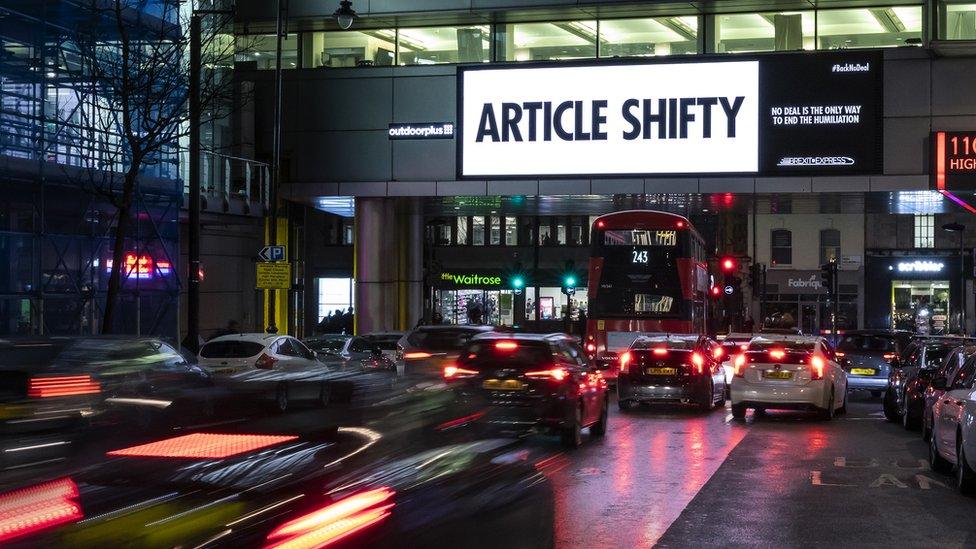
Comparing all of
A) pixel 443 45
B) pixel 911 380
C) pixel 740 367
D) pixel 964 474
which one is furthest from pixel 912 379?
pixel 443 45

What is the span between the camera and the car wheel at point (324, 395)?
5723 millimetres

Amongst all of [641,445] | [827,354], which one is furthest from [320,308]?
[641,445]

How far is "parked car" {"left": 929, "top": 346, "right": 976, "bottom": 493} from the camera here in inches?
466

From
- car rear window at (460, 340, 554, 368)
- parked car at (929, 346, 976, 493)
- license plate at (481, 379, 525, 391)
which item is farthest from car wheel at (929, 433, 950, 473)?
license plate at (481, 379, 525, 391)

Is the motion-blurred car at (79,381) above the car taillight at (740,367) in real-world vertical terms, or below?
above

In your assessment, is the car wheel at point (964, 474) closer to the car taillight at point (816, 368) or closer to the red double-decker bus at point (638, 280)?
the car taillight at point (816, 368)

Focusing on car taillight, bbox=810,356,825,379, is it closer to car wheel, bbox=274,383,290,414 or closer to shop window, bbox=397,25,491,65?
shop window, bbox=397,25,491,65

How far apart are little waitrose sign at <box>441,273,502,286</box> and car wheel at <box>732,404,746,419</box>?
4456 cm

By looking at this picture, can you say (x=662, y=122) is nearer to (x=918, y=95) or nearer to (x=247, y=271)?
(x=918, y=95)

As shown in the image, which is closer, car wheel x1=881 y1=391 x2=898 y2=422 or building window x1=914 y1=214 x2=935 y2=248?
car wheel x1=881 y1=391 x2=898 y2=422

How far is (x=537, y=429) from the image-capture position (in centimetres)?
1579

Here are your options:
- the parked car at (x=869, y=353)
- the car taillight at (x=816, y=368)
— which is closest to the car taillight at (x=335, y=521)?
the car taillight at (x=816, y=368)

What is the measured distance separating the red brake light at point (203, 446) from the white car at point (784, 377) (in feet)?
57.5

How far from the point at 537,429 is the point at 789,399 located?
749 cm
